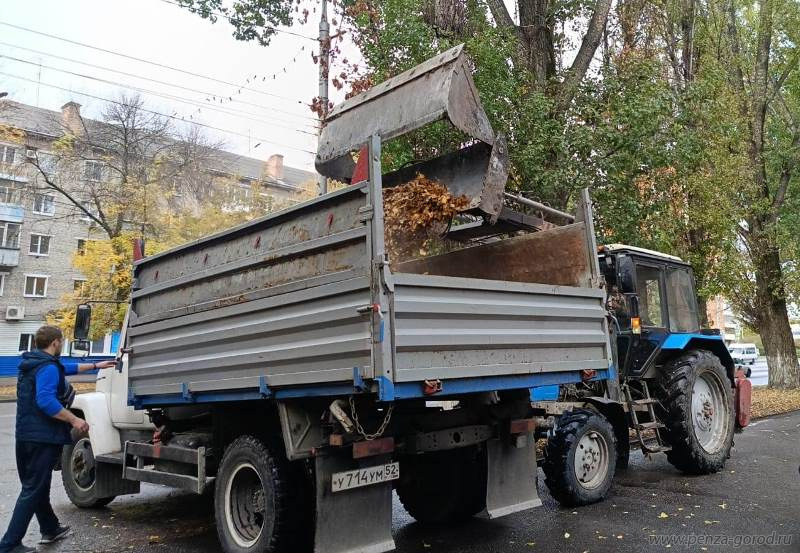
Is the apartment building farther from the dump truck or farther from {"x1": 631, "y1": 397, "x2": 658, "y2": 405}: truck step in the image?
the dump truck

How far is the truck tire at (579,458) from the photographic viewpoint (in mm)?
5938

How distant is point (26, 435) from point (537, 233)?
15.2 ft

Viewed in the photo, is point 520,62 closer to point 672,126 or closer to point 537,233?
point 672,126

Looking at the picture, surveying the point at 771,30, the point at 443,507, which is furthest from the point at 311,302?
the point at 771,30

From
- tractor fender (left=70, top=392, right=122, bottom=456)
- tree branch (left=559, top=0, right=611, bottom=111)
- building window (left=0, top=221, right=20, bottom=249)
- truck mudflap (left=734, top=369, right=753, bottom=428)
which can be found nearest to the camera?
tractor fender (left=70, top=392, right=122, bottom=456)

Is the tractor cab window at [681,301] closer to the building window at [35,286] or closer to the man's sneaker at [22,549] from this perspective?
the man's sneaker at [22,549]

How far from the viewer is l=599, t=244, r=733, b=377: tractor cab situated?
718cm

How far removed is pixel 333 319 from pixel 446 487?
2.51 meters

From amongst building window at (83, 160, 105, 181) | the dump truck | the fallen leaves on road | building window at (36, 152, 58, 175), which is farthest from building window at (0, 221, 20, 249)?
the fallen leaves on road

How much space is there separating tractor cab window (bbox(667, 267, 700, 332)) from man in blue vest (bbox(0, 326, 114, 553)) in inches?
A: 253

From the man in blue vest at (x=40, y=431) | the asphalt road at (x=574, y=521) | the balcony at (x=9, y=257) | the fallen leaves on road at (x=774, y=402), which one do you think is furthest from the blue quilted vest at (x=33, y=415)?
the balcony at (x=9, y=257)

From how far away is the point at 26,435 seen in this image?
16.6 feet

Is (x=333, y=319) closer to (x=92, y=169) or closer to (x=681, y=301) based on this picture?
(x=681, y=301)

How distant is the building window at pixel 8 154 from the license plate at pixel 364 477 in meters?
32.9
